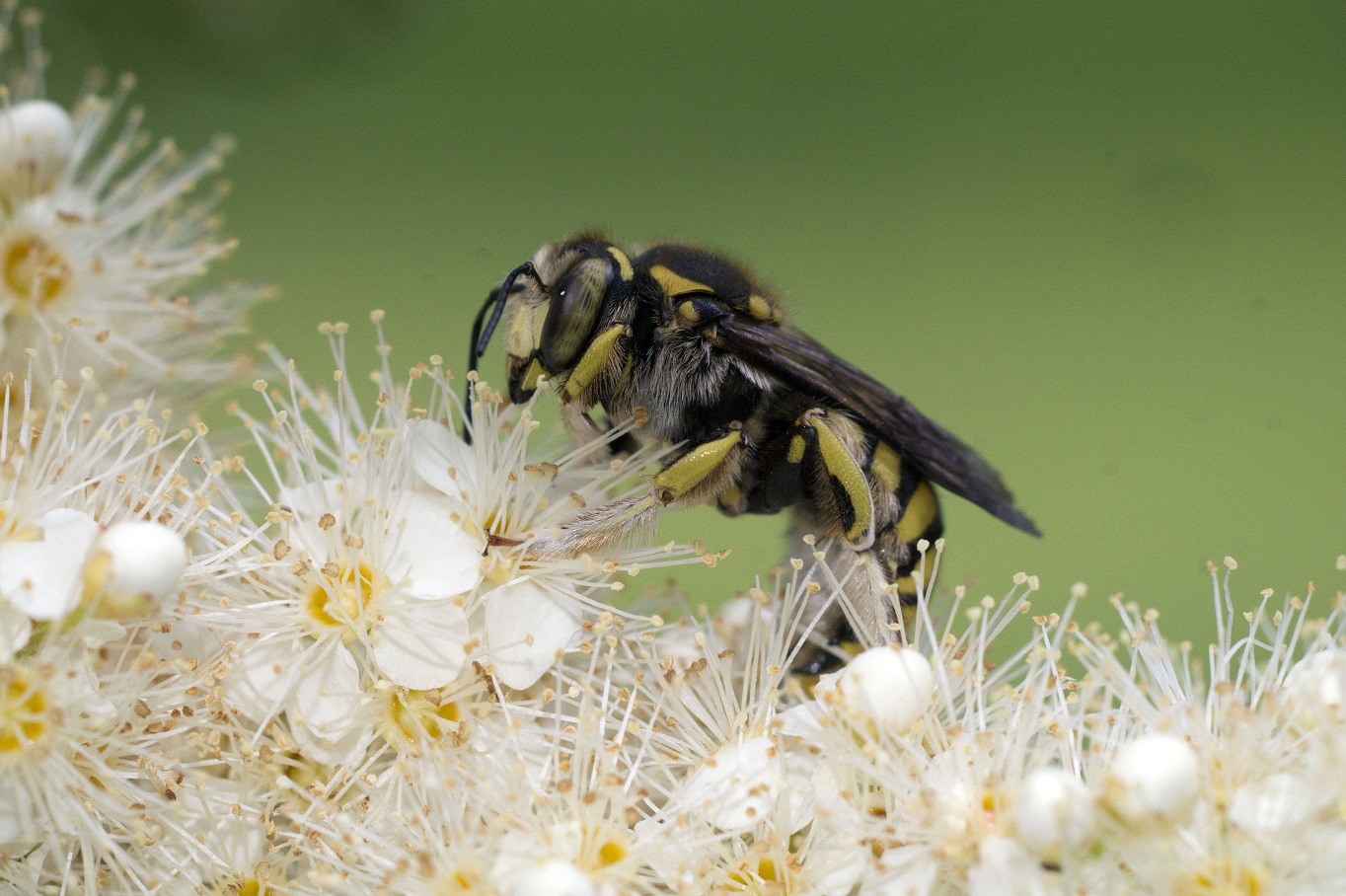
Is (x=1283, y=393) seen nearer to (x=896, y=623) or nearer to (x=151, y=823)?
(x=896, y=623)

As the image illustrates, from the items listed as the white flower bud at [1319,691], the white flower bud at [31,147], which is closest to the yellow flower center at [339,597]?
the white flower bud at [31,147]

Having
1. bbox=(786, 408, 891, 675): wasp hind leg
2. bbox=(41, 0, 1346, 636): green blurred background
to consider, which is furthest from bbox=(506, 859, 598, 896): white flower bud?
bbox=(41, 0, 1346, 636): green blurred background

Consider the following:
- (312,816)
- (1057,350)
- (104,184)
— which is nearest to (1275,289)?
(1057,350)

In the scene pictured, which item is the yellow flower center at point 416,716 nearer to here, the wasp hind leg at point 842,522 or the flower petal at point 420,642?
the flower petal at point 420,642

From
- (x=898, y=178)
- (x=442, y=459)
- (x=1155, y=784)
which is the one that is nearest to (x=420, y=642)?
(x=442, y=459)

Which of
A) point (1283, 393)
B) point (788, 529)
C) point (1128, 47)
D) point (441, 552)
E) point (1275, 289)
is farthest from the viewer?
point (1128, 47)

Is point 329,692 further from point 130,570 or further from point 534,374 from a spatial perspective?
point 534,374

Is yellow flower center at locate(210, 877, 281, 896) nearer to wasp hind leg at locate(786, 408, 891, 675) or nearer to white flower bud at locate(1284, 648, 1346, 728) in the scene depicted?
wasp hind leg at locate(786, 408, 891, 675)
